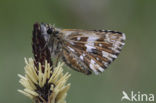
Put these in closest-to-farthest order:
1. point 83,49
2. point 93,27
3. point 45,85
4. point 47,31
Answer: point 45,85, point 47,31, point 83,49, point 93,27

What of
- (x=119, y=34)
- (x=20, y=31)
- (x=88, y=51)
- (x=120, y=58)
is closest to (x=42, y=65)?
(x=88, y=51)

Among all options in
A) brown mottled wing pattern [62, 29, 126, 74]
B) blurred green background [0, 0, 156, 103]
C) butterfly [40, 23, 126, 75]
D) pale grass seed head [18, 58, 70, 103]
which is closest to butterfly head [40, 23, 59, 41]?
butterfly [40, 23, 126, 75]

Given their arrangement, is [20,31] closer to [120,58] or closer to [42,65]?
[120,58]

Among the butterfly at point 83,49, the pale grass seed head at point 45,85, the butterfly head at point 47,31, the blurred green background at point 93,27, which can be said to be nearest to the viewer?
the pale grass seed head at point 45,85

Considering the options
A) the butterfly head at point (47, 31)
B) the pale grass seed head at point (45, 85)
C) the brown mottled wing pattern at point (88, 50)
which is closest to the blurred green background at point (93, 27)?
the brown mottled wing pattern at point (88, 50)

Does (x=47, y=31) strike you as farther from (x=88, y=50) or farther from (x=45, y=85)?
(x=45, y=85)

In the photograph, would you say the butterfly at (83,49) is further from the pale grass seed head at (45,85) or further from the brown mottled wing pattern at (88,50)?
the pale grass seed head at (45,85)

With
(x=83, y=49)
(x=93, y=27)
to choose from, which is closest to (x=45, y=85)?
(x=83, y=49)
